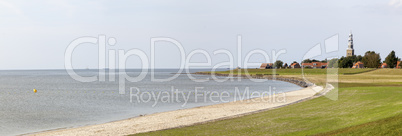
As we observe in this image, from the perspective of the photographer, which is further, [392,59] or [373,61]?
[373,61]

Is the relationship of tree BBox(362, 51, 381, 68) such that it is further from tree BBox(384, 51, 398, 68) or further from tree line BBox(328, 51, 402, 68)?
tree BBox(384, 51, 398, 68)

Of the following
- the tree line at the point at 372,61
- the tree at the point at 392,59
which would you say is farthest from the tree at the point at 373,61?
the tree at the point at 392,59

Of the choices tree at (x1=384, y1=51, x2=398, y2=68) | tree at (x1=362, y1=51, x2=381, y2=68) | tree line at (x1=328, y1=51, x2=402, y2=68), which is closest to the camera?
tree at (x1=384, y1=51, x2=398, y2=68)

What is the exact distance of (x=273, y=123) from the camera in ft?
70.2

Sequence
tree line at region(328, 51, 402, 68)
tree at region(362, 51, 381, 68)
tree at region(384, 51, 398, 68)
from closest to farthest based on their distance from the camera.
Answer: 1. tree at region(384, 51, 398, 68)
2. tree line at region(328, 51, 402, 68)
3. tree at region(362, 51, 381, 68)

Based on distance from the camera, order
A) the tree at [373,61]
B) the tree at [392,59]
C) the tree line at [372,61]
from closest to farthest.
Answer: the tree at [392,59] < the tree line at [372,61] < the tree at [373,61]

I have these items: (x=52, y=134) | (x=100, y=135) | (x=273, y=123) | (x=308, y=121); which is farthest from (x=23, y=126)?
(x=308, y=121)

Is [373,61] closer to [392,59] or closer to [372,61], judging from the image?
[372,61]

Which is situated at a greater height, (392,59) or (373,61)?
(392,59)

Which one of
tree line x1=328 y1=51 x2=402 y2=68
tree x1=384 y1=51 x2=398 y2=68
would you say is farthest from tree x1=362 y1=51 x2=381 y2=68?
tree x1=384 y1=51 x2=398 y2=68

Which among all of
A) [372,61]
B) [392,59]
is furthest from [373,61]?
[392,59]

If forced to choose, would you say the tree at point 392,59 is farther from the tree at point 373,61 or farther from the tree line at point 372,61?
the tree at point 373,61

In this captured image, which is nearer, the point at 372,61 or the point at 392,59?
the point at 392,59

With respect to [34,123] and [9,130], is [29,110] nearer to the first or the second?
[34,123]
